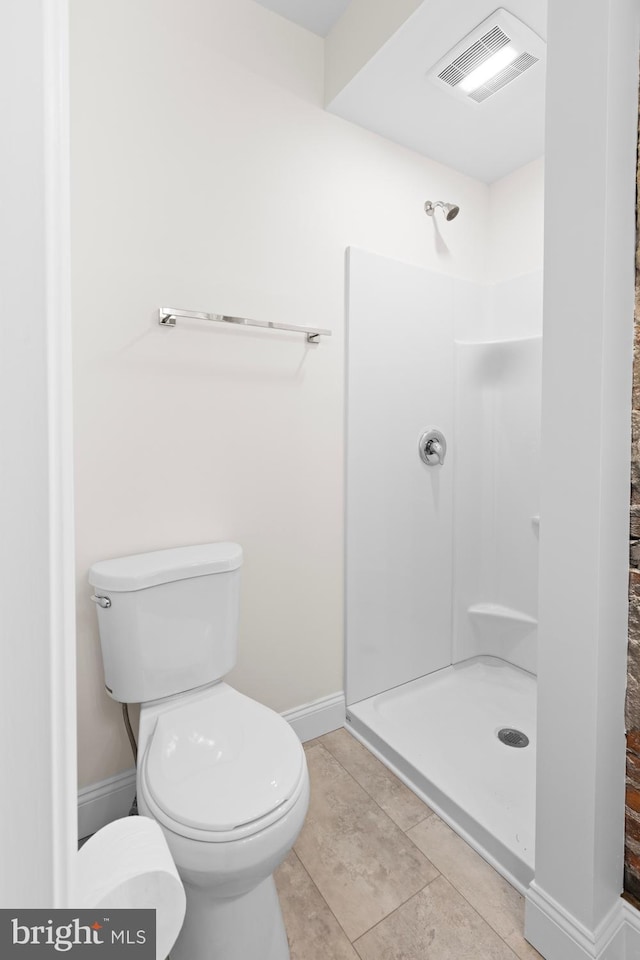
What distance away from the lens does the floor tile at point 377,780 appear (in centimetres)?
144

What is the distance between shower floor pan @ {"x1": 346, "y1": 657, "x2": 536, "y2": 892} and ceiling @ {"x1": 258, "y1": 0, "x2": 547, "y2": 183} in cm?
222

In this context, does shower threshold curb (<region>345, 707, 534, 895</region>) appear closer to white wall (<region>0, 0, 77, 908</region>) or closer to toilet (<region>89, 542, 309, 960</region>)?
toilet (<region>89, 542, 309, 960</region>)

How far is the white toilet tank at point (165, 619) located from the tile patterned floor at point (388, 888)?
21.6 inches

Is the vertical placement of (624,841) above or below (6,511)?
below

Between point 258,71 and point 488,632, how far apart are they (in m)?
2.41

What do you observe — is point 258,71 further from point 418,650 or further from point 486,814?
point 486,814

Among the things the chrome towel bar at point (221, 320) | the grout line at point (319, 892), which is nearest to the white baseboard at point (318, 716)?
the grout line at point (319, 892)

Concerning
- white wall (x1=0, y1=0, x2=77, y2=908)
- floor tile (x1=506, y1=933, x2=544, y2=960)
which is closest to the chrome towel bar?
white wall (x1=0, y1=0, x2=77, y2=908)

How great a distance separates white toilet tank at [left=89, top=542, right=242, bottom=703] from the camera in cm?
126

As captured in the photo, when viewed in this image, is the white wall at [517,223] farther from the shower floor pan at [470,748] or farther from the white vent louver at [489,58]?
the shower floor pan at [470,748]

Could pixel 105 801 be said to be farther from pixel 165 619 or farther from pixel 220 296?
pixel 220 296

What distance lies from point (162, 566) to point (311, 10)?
1865mm

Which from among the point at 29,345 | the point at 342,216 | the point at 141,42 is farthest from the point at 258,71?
the point at 29,345

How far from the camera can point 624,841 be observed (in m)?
1.01
